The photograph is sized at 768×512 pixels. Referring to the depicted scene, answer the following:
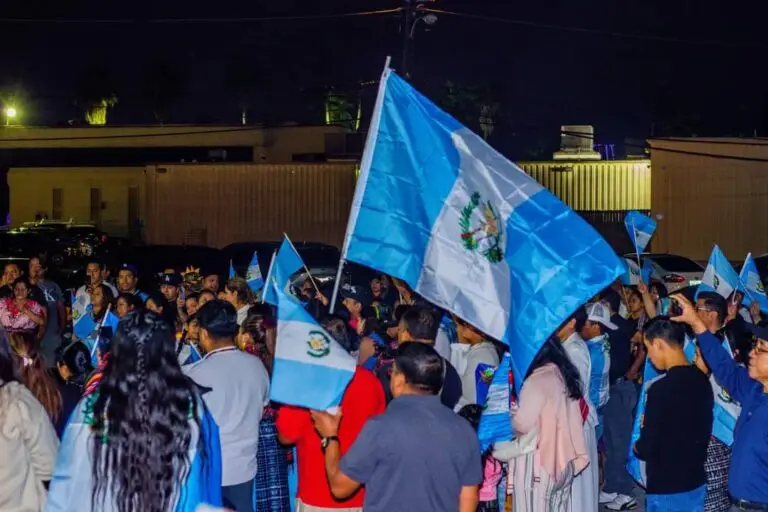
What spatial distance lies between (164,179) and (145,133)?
6.81 meters

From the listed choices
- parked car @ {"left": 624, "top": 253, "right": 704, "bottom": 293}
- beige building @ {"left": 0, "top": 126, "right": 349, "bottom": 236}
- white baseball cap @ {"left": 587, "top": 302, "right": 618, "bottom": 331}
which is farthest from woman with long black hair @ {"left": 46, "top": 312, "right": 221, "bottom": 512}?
beige building @ {"left": 0, "top": 126, "right": 349, "bottom": 236}

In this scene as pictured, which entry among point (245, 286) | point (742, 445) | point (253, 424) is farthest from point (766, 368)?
point (245, 286)

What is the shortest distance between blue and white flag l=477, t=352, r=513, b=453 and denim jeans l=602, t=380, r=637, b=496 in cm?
378

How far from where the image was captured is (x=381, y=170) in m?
6.51

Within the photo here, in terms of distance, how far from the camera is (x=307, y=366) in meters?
5.04

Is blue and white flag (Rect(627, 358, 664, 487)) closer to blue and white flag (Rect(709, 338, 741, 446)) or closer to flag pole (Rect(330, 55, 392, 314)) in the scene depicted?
blue and white flag (Rect(709, 338, 741, 446))

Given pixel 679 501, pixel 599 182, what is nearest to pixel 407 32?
pixel 599 182

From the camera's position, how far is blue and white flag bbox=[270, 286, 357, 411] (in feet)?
16.3

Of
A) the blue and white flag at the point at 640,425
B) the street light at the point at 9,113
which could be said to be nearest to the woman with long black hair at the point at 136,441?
the blue and white flag at the point at 640,425

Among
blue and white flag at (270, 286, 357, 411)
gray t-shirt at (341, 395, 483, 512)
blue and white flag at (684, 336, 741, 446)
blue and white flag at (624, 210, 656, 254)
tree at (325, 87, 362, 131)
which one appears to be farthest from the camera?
tree at (325, 87, 362, 131)

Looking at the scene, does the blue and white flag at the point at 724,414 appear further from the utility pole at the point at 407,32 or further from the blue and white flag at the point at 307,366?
the utility pole at the point at 407,32

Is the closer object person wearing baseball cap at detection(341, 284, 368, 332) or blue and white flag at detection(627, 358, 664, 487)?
blue and white flag at detection(627, 358, 664, 487)

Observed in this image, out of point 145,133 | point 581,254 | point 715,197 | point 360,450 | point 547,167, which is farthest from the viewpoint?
point 145,133

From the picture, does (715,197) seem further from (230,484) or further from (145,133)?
(230,484)
